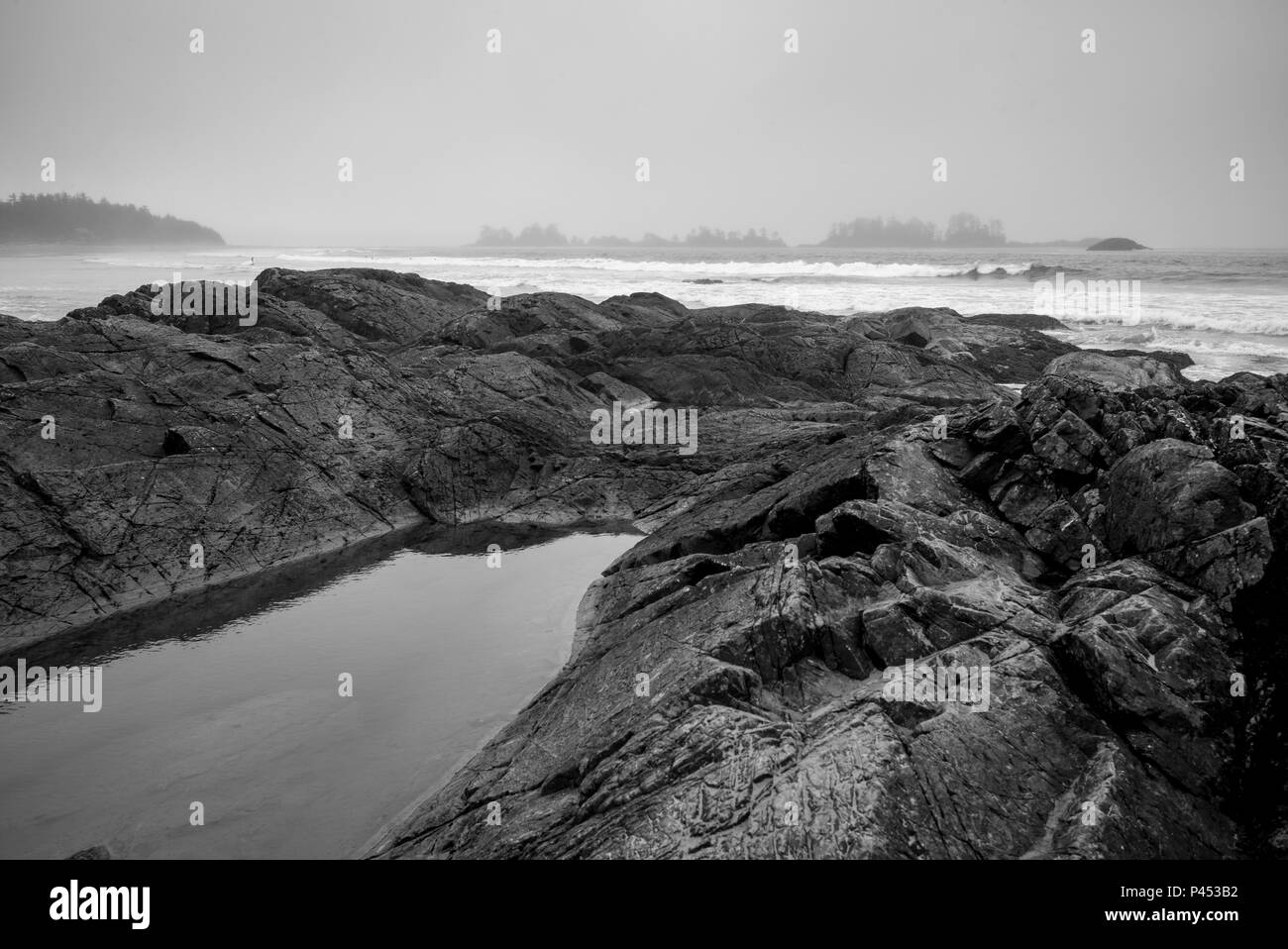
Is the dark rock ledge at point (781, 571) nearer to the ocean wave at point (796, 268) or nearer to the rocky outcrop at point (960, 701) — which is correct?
the rocky outcrop at point (960, 701)

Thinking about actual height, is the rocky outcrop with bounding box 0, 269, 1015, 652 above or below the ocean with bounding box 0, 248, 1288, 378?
below

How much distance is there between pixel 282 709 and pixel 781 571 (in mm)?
5959

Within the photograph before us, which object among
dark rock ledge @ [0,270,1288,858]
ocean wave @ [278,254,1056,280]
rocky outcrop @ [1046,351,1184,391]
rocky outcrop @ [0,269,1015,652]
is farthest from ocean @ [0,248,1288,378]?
dark rock ledge @ [0,270,1288,858]

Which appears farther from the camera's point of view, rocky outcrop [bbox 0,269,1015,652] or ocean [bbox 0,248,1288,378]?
ocean [bbox 0,248,1288,378]

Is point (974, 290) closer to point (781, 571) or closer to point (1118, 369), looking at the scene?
point (1118, 369)

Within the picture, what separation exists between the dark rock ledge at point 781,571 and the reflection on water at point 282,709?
0.73 m

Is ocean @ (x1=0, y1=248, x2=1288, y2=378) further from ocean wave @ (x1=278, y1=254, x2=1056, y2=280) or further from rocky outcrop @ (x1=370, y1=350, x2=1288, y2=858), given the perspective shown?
rocky outcrop @ (x1=370, y1=350, x2=1288, y2=858)

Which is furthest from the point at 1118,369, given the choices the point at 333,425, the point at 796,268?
the point at 796,268

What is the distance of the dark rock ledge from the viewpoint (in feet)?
17.6

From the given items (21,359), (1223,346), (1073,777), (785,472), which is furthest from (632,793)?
(1223,346)

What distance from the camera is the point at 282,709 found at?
29.1ft

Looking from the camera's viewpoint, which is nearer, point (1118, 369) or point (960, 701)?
point (960, 701)

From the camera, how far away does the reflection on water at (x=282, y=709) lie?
702 cm

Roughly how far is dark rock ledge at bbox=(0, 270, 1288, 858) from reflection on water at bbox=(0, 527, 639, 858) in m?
0.73
